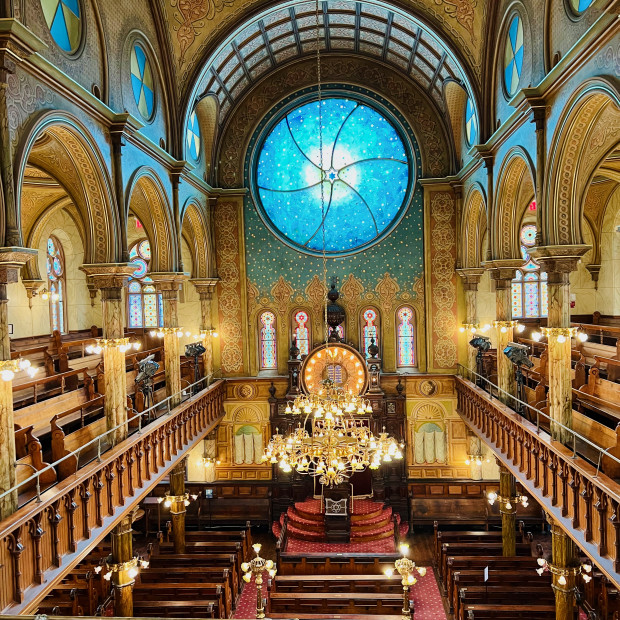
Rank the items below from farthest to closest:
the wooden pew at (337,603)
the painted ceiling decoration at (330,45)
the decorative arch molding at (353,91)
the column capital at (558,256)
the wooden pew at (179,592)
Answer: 1. the decorative arch molding at (353,91)
2. the painted ceiling decoration at (330,45)
3. the wooden pew at (179,592)
4. the wooden pew at (337,603)
5. the column capital at (558,256)

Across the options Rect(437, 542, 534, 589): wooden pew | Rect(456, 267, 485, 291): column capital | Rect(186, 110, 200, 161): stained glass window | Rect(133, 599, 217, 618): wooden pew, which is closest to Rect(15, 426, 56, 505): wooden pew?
Rect(133, 599, 217, 618): wooden pew

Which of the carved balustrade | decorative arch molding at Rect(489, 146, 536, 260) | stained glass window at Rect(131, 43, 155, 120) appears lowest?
the carved balustrade

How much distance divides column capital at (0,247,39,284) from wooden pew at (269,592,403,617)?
37.5ft

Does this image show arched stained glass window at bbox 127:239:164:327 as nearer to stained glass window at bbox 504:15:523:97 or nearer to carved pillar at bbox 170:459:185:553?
carved pillar at bbox 170:459:185:553

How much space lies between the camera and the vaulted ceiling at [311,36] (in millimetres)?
18547

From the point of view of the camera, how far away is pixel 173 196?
19.6 metres

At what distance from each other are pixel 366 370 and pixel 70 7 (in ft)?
52.8

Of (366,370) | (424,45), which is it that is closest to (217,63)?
(424,45)

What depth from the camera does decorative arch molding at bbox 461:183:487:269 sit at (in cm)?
2262

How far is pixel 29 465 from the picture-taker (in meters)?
11.3

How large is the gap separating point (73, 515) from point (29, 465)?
1.27 m

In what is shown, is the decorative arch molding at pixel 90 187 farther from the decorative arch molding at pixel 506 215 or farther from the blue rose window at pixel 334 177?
the blue rose window at pixel 334 177

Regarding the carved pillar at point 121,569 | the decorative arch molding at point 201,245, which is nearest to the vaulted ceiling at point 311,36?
the decorative arch molding at point 201,245

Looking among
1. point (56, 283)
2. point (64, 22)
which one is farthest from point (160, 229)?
point (56, 283)
